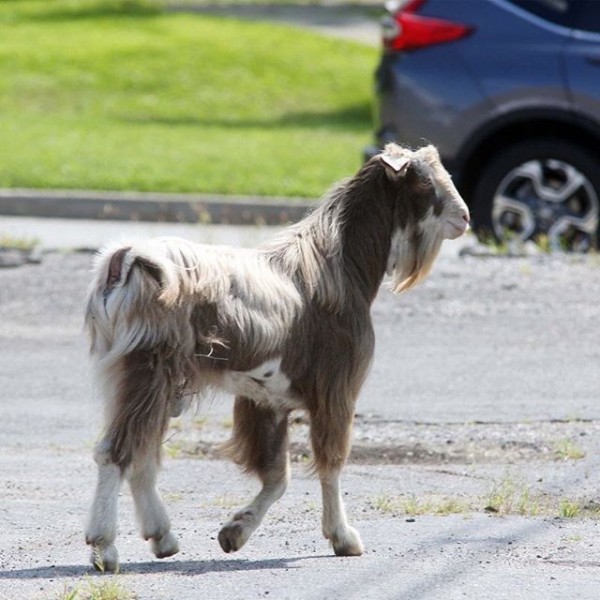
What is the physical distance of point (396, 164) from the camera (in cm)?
532

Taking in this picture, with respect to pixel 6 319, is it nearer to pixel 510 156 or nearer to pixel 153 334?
pixel 510 156

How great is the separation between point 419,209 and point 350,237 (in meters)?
0.25

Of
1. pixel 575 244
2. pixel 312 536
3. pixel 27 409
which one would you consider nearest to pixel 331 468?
pixel 312 536

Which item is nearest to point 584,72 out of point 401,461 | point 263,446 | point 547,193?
point 547,193

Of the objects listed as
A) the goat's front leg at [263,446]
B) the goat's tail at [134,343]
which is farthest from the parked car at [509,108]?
Result: the goat's tail at [134,343]

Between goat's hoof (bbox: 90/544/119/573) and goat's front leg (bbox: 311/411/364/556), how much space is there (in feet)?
2.46

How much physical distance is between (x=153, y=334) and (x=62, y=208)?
27.3ft

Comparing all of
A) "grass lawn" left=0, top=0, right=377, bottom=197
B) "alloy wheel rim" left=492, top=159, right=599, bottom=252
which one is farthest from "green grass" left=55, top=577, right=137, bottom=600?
"grass lawn" left=0, top=0, right=377, bottom=197

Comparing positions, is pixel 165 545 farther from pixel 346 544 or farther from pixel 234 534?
pixel 346 544

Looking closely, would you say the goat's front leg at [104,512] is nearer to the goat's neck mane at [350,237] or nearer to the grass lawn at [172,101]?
the goat's neck mane at [350,237]

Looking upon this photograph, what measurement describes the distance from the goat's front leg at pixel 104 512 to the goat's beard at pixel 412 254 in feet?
4.12

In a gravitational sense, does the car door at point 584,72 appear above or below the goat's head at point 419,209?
below

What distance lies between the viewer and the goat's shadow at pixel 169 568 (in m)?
4.86

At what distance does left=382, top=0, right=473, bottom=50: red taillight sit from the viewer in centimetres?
1060
